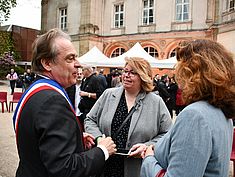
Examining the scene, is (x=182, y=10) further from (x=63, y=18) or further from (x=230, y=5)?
(x=63, y=18)

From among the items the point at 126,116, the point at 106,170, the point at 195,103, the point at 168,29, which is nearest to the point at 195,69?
the point at 195,103

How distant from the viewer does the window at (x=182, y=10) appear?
19281 millimetres

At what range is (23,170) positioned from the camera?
1.54 m


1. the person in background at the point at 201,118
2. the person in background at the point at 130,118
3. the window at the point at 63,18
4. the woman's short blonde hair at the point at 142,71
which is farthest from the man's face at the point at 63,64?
the window at the point at 63,18

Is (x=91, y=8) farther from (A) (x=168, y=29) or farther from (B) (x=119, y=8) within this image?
(A) (x=168, y=29)

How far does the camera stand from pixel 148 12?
68.5ft

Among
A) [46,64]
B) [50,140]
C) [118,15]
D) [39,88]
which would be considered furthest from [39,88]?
[118,15]

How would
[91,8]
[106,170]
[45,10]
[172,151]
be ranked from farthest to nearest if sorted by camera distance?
[45,10] < [91,8] < [106,170] < [172,151]

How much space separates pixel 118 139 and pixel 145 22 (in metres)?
19.2

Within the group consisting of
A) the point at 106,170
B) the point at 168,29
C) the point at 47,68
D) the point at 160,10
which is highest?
the point at 160,10

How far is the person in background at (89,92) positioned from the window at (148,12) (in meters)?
15.8

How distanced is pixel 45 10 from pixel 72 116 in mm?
27437

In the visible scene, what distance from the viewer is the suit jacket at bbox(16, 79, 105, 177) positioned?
4.50 ft

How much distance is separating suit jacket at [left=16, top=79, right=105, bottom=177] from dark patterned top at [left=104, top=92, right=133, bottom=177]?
3.44 ft
